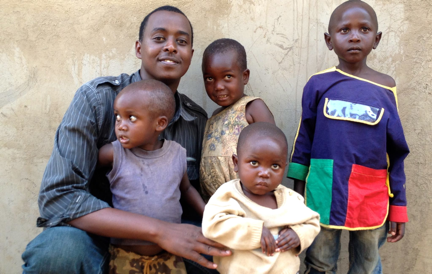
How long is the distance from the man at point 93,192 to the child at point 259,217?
118 mm

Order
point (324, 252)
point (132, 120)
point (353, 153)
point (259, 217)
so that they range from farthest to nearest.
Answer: point (324, 252)
point (353, 153)
point (132, 120)
point (259, 217)

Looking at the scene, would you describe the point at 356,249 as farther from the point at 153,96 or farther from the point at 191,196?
the point at 153,96

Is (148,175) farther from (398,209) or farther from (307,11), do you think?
(307,11)

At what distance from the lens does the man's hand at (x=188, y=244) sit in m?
1.85

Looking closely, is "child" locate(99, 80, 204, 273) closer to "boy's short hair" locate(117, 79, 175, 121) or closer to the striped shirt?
"boy's short hair" locate(117, 79, 175, 121)

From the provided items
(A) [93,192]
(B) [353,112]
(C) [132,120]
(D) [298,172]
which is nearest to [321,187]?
(D) [298,172]

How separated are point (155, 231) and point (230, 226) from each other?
39 centimetres

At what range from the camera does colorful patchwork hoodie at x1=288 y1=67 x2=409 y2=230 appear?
220cm

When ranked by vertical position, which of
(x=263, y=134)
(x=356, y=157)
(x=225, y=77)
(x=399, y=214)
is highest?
(x=225, y=77)

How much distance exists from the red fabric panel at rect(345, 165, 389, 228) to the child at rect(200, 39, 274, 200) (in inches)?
23.6

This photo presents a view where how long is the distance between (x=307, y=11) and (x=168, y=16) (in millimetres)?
1076

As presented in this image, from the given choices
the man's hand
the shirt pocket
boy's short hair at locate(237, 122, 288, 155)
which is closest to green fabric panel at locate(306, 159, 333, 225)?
the shirt pocket

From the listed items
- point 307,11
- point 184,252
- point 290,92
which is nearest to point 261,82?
point 290,92

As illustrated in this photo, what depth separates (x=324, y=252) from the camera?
2316 mm
